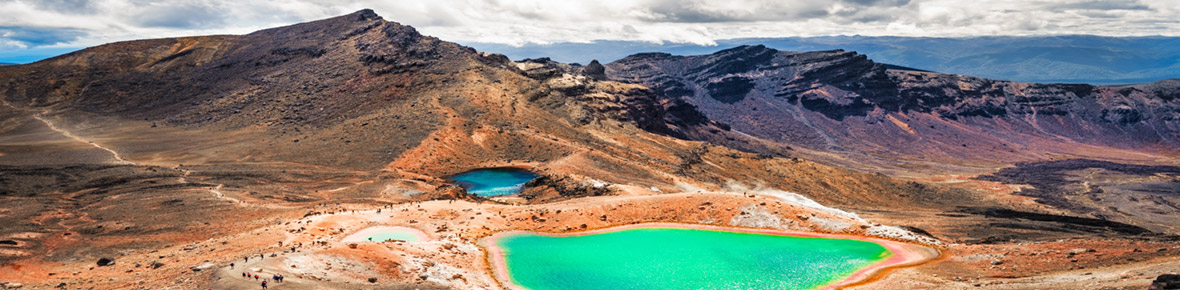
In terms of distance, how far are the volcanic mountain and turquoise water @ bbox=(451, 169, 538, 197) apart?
198 centimetres

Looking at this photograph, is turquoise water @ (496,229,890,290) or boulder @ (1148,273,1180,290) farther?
turquoise water @ (496,229,890,290)

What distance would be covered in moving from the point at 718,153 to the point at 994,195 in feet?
206

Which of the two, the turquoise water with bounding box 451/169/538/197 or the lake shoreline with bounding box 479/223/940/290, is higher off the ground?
the lake shoreline with bounding box 479/223/940/290

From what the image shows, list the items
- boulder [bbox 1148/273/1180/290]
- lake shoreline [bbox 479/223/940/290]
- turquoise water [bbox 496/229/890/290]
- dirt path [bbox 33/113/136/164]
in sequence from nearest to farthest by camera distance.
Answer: boulder [bbox 1148/273/1180/290]
lake shoreline [bbox 479/223/940/290]
turquoise water [bbox 496/229/890/290]
dirt path [bbox 33/113/136/164]

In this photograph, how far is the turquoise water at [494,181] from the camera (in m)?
81.3

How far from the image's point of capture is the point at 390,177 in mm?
80750

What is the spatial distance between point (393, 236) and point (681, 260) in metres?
20.3

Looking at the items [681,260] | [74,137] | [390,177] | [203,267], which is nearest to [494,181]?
[390,177]

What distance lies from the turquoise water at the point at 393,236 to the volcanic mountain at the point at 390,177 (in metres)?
1.91

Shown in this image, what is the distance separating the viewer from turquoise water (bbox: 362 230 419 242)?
Answer: 46906 millimetres

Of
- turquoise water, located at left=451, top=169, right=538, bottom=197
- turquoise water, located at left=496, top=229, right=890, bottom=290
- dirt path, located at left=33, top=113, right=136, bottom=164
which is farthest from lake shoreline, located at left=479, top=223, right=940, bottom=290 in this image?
dirt path, located at left=33, top=113, right=136, bottom=164

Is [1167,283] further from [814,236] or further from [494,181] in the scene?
[494,181]

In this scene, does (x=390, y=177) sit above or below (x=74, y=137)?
below

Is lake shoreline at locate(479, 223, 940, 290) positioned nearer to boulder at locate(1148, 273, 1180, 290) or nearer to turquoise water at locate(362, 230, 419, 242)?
turquoise water at locate(362, 230, 419, 242)
